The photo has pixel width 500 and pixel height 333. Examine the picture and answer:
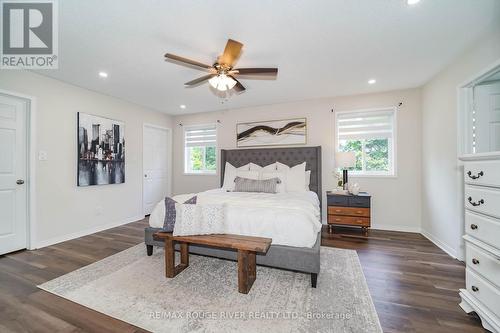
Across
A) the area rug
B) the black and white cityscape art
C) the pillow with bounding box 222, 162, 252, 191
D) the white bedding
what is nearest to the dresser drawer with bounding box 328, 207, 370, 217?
the area rug

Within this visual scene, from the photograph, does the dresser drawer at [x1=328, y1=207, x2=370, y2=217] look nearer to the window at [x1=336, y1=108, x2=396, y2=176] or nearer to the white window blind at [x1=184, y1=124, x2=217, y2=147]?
the window at [x1=336, y1=108, x2=396, y2=176]

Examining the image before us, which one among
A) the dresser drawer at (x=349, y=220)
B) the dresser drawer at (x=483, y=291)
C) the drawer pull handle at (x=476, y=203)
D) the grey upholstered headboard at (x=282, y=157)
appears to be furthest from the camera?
the grey upholstered headboard at (x=282, y=157)

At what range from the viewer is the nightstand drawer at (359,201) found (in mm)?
3598

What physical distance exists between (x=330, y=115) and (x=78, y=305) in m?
4.54

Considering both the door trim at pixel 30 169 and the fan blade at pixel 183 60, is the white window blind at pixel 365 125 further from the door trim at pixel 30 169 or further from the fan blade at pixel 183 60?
the door trim at pixel 30 169

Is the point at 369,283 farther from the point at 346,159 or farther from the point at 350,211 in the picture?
the point at 346,159

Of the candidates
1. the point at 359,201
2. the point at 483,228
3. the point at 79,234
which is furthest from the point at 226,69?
the point at 79,234

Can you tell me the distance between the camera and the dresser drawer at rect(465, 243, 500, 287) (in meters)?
1.44

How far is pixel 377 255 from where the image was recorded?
Answer: 2791mm

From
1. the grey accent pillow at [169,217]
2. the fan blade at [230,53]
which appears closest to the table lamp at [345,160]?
the fan blade at [230,53]

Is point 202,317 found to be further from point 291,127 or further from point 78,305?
point 291,127

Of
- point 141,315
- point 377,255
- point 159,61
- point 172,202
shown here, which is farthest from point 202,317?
Answer: point 159,61

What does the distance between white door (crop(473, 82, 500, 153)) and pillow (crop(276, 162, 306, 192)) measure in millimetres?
2254

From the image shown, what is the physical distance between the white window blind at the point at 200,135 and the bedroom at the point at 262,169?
0.85 meters
